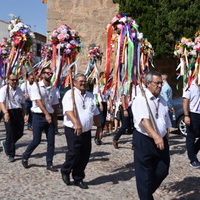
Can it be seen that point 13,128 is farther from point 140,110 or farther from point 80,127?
point 140,110

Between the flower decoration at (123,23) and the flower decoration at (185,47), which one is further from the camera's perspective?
the flower decoration at (185,47)

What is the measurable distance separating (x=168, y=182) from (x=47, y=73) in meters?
2.83

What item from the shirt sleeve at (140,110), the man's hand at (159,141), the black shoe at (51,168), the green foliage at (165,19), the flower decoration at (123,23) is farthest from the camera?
the green foliage at (165,19)

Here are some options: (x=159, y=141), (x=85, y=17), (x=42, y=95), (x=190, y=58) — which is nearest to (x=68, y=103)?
(x=42, y=95)

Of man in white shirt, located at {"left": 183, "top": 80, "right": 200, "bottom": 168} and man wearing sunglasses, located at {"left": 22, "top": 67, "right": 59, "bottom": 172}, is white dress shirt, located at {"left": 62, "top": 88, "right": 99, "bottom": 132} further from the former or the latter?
man in white shirt, located at {"left": 183, "top": 80, "right": 200, "bottom": 168}

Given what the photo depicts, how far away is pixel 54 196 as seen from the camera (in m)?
4.99

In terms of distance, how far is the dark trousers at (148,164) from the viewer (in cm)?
432

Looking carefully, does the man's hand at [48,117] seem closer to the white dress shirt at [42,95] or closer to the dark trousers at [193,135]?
the white dress shirt at [42,95]

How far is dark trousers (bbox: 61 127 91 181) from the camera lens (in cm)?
538

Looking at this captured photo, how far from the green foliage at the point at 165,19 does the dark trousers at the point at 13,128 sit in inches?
344

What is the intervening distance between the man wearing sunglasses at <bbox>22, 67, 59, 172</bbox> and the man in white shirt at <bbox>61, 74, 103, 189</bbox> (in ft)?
3.19

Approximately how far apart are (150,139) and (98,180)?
5.94 feet

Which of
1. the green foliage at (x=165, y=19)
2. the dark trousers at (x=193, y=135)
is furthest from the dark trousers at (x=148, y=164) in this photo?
the green foliage at (x=165, y=19)

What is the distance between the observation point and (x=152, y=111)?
4324mm
